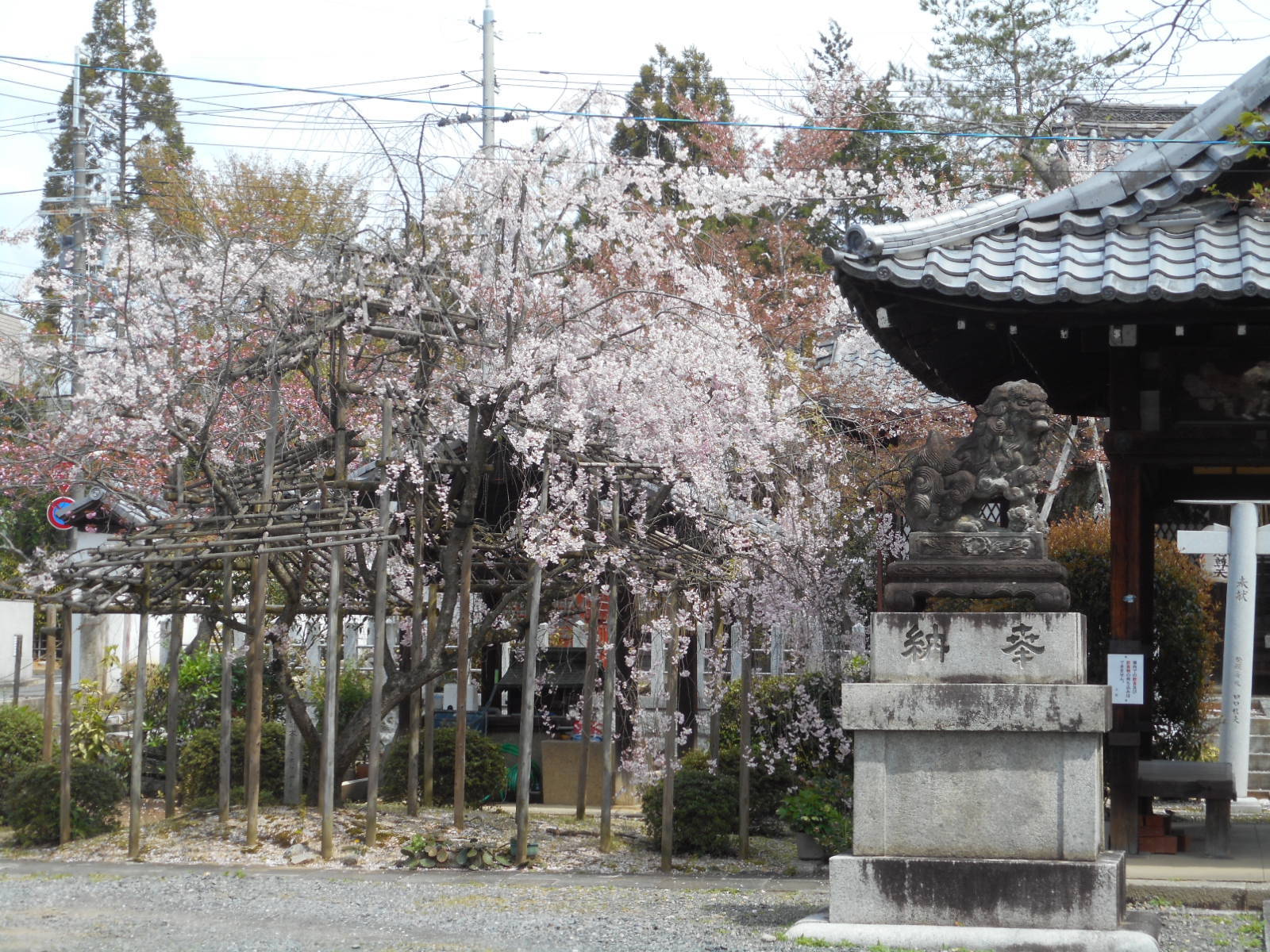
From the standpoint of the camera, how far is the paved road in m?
7.29

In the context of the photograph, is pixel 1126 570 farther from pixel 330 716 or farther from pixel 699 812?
pixel 330 716

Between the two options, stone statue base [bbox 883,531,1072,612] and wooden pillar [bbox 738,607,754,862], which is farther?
wooden pillar [bbox 738,607,754,862]

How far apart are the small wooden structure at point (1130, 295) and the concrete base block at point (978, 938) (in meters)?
2.20

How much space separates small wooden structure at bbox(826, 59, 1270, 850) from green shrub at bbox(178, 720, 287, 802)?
29.5 ft

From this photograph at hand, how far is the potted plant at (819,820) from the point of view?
1084 cm

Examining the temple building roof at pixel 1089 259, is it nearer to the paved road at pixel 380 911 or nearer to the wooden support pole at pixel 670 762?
the wooden support pole at pixel 670 762

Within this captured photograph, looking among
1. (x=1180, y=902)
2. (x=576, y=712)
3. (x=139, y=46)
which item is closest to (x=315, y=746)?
(x=576, y=712)

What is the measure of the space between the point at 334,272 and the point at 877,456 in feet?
23.2

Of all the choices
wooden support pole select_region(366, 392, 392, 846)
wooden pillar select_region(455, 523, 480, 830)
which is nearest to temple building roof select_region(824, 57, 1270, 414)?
wooden support pole select_region(366, 392, 392, 846)

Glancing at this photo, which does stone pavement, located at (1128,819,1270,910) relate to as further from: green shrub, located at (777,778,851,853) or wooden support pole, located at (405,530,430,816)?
wooden support pole, located at (405,530,430,816)

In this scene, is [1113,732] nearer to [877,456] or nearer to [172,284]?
[877,456]

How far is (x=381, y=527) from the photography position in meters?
10.9

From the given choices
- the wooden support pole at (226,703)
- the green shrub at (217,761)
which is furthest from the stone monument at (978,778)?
the green shrub at (217,761)

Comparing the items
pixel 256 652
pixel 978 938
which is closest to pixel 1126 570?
pixel 978 938
